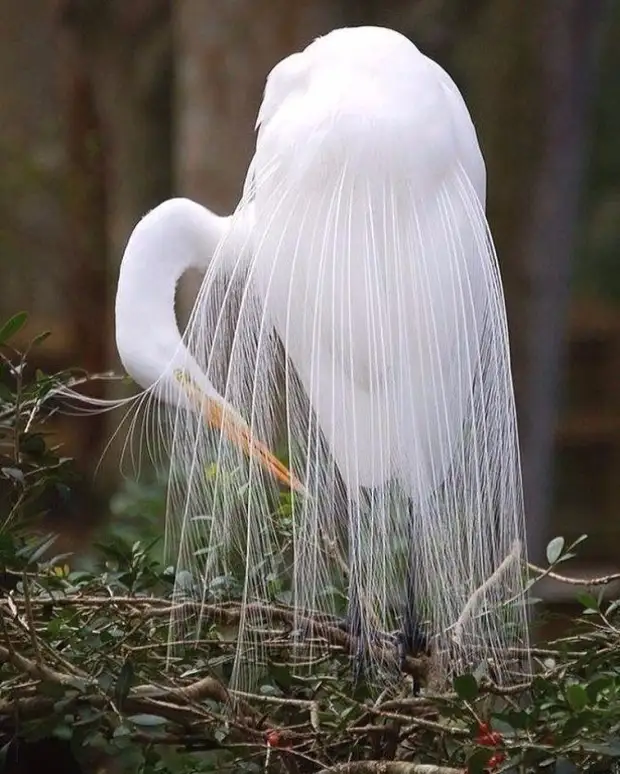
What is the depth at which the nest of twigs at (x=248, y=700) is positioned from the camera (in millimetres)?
820

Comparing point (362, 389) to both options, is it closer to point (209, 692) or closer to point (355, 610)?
point (355, 610)

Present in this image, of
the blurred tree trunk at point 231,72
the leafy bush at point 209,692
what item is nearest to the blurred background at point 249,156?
the blurred tree trunk at point 231,72

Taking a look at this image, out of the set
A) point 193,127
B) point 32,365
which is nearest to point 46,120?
point 32,365

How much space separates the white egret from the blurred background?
187 mm

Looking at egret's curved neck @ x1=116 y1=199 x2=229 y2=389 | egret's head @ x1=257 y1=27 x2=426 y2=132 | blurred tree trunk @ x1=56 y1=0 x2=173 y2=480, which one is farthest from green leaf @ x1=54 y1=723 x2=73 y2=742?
blurred tree trunk @ x1=56 y1=0 x2=173 y2=480

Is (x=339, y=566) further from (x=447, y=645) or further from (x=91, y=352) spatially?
Result: (x=91, y=352)

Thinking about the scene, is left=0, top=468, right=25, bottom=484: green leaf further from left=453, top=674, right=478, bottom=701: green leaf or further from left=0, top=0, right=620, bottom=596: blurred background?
left=453, top=674, right=478, bottom=701: green leaf

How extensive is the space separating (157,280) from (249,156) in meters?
0.83

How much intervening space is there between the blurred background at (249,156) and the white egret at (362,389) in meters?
0.19

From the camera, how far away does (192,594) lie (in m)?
1.08

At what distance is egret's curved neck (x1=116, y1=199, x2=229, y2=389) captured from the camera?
49.9 inches

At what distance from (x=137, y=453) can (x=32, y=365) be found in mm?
2062

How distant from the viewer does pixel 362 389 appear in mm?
1148

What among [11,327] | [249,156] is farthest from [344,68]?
[249,156]
